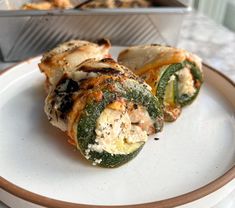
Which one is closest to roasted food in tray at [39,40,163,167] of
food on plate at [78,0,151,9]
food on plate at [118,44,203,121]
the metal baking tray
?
food on plate at [118,44,203,121]

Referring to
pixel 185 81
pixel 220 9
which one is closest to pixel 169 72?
pixel 185 81

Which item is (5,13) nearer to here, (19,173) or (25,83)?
(25,83)

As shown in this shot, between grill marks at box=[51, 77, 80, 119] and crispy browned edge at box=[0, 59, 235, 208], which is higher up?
grill marks at box=[51, 77, 80, 119]

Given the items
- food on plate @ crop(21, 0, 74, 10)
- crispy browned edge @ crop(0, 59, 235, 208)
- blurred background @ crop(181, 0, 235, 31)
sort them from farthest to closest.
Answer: blurred background @ crop(181, 0, 235, 31) < food on plate @ crop(21, 0, 74, 10) < crispy browned edge @ crop(0, 59, 235, 208)

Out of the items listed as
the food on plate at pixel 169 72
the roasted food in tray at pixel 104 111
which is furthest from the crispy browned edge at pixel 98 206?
the food on plate at pixel 169 72

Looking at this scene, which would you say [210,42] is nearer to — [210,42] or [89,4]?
[210,42]

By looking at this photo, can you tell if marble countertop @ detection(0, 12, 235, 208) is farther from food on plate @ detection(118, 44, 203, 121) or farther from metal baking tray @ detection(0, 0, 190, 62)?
food on plate @ detection(118, 44, 203, 121)
